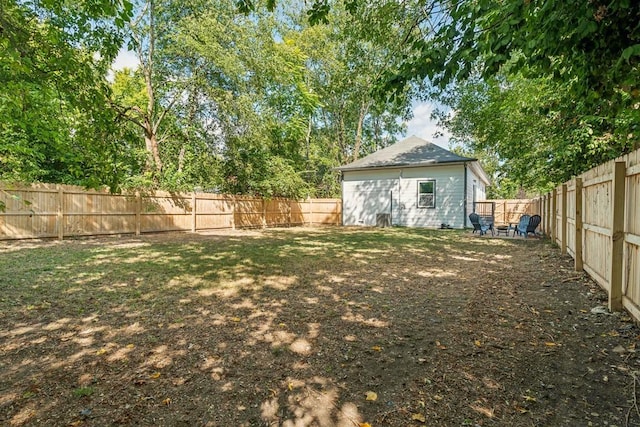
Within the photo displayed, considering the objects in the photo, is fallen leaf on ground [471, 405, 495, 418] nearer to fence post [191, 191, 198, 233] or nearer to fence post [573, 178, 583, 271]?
fence post [573, 178, 583, 271]

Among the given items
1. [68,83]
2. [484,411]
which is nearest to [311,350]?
[484,411]

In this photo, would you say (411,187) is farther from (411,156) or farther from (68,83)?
(68,83)

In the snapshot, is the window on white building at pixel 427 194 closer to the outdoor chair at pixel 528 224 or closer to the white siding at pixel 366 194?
the white siding at pixel 366 194

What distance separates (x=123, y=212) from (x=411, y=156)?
13.4m

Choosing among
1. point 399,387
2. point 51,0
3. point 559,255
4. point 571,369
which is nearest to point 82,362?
point 399,387

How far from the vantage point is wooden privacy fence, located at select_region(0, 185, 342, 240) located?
981cm

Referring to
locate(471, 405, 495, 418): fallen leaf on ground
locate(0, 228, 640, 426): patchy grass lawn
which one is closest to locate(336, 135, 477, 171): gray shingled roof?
locate(0, 228, 640, 426): patchy grass lawn

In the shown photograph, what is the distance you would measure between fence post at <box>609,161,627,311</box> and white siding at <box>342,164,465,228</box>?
503 inches

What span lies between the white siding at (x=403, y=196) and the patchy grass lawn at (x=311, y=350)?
10.8 metres

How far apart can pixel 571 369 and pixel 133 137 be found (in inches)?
192

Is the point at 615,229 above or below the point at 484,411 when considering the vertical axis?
above

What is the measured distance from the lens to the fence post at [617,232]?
3.47 meters

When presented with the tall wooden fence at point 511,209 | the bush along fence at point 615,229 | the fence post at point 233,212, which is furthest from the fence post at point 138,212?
the tall wooden fence at point 511,209

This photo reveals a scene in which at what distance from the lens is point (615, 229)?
3.51 m
